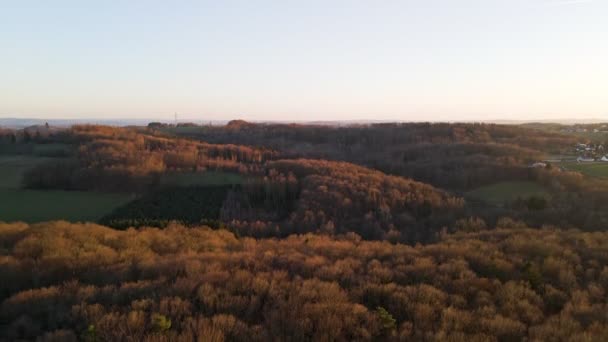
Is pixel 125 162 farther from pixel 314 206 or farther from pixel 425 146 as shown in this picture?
pixel 425 146

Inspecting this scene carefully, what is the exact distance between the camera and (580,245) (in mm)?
15398

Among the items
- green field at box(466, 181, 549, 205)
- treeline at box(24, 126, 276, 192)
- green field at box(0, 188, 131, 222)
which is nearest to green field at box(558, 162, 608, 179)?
green field at box(466, 181, 549, 205)

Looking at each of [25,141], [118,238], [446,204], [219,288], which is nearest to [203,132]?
[25,141]

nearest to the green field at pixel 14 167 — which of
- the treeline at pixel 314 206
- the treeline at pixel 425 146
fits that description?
the treeline at pixel 314 206

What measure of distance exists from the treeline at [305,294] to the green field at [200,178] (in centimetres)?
3645

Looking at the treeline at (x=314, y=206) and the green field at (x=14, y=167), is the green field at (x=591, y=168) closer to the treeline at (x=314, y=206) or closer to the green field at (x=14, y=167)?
the treeline at (x=314, y=206)

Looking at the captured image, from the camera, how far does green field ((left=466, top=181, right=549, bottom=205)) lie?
142 ft

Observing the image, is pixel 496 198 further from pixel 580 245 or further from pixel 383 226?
pixel 580 245

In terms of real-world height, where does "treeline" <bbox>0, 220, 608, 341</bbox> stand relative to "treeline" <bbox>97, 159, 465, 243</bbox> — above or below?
above

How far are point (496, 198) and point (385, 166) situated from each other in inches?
1523

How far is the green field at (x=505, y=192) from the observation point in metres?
43.4

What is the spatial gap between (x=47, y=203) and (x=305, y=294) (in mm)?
34316

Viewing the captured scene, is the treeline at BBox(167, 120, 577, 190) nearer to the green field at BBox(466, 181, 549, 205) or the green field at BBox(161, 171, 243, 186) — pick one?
the green field at BBox(466, 181, 549, 205)

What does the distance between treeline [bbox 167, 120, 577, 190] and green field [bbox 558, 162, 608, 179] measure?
5160mm
